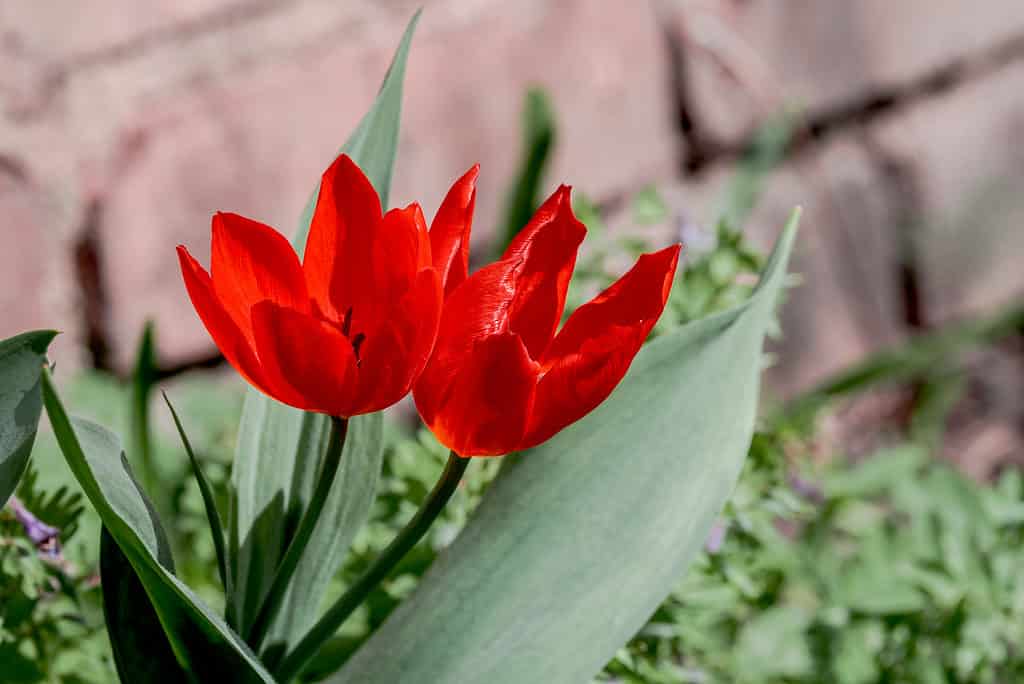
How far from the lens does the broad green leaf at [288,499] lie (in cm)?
62

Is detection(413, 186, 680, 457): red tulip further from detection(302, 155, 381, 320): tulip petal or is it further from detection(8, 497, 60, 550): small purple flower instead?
detection(8, 497, 60, 550): small purple flower

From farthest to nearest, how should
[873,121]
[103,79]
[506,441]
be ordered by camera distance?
[873,121], [103,79], [506,441]

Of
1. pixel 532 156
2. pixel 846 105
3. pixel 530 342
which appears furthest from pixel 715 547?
pixel 846 105

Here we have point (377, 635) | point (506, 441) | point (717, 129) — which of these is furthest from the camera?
point (717, 129)

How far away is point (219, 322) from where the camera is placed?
476mm

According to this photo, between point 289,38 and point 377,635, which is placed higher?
point 289,38

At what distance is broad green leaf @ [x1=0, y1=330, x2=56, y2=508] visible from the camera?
0.49 meters

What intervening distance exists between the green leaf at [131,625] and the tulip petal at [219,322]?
0.41 feet

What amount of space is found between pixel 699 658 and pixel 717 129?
3.21ft

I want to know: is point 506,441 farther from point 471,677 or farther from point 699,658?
point 699,658

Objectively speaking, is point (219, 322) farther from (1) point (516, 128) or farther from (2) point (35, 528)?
(1) point (516, 128)

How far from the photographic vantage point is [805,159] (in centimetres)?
192

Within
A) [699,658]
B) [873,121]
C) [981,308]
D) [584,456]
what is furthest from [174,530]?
[981,308]

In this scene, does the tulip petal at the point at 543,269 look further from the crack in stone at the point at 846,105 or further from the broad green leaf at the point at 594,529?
the crack in stone at the point at 846,105
